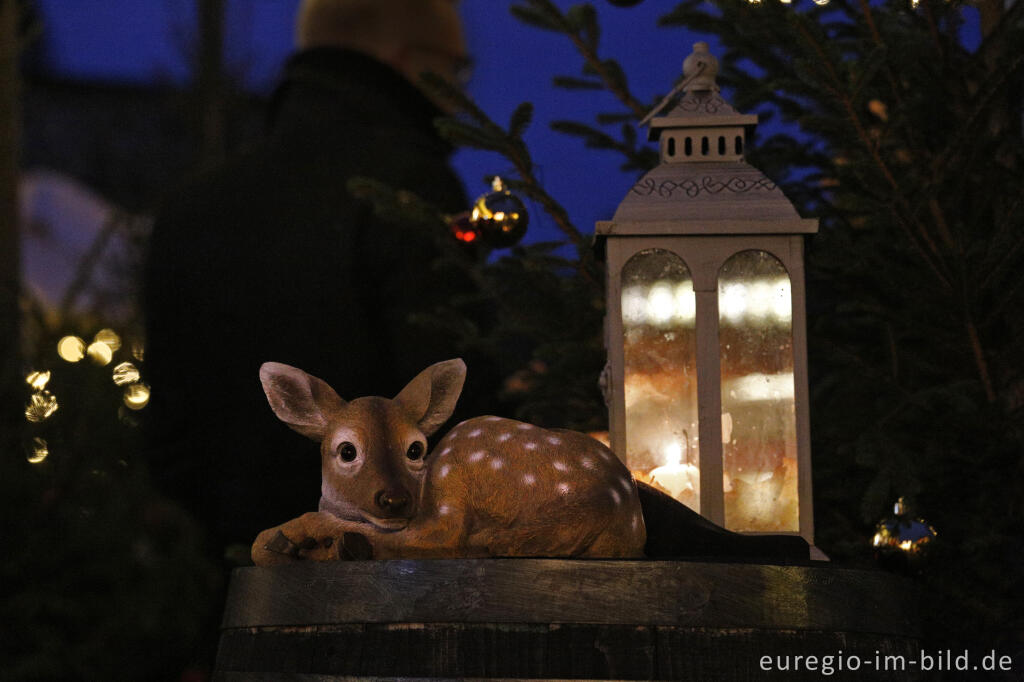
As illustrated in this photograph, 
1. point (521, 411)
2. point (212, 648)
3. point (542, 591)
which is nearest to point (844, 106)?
point (521, 411)

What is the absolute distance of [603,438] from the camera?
7.95 feet

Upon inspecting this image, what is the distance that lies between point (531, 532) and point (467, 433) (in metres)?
0.19

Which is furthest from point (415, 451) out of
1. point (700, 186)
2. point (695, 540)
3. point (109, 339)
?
point (109, 339)

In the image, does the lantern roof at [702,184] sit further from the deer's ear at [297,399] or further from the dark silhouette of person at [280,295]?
the dark silhouette of person at [280,295]

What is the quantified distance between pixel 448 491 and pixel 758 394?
62 centimetres

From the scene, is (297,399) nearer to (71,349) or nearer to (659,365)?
Result: (659,365)

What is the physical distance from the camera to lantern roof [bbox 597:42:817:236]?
1.94 meters

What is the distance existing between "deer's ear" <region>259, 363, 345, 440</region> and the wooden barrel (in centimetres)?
31

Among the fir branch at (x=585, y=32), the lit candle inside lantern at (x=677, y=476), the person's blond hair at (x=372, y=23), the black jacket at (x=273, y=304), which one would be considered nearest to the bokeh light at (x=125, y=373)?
the black jacket at (x=273, y=304)

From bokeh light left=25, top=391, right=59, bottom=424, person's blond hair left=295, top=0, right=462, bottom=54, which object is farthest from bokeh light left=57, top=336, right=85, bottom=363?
person's blond hair left=295, top=0, right=462, bottom=54

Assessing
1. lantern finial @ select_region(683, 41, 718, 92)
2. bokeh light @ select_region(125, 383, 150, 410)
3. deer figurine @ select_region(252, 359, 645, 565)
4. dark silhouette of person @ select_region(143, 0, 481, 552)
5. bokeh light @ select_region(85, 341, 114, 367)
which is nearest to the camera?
deer figurine @ select_region(252, 359, 645, 565)

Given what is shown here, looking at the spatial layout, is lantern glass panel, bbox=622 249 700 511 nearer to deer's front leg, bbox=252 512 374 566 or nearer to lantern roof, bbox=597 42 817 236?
lantern roof, bbox=597 42 817 236

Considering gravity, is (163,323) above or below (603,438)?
above

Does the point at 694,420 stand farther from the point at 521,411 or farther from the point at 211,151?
the point at 211,151
